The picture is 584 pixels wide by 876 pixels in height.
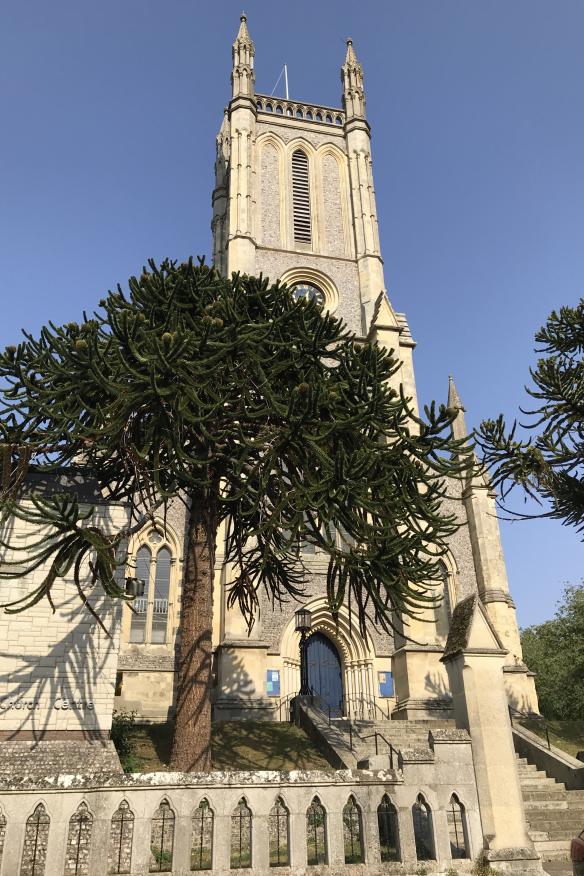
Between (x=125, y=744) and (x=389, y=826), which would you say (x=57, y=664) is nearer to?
(x=125, y=744)

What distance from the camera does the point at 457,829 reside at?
9680mm

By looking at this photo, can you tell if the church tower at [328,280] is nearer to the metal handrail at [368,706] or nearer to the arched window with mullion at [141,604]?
the metal handrail at [368,706]

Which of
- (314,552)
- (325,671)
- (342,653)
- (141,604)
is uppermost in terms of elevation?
(314,552)

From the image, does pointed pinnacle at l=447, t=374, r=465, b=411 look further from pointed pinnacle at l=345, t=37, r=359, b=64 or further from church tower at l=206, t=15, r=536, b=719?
pointed pinnacle at l=345, t=37, r=359, b=64

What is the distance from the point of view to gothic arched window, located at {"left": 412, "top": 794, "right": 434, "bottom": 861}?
836cm

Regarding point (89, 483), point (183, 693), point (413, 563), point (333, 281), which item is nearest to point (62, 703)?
point (183, 693)

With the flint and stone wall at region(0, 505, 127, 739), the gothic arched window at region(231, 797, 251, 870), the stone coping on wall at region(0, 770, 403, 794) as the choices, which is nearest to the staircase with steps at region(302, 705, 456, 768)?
the gothic arched window at region(231, 797, 251, 870)

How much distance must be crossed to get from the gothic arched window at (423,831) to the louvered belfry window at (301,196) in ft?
88.1

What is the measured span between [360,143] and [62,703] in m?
32.1

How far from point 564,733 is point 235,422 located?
529 inches

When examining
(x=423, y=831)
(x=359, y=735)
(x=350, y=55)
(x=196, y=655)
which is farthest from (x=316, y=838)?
(x=350, y=55)

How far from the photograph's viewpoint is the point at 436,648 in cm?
2031

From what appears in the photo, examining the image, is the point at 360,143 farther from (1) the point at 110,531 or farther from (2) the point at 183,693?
(2) the point at 183,693

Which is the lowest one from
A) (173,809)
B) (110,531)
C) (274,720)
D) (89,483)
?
(173,809)
